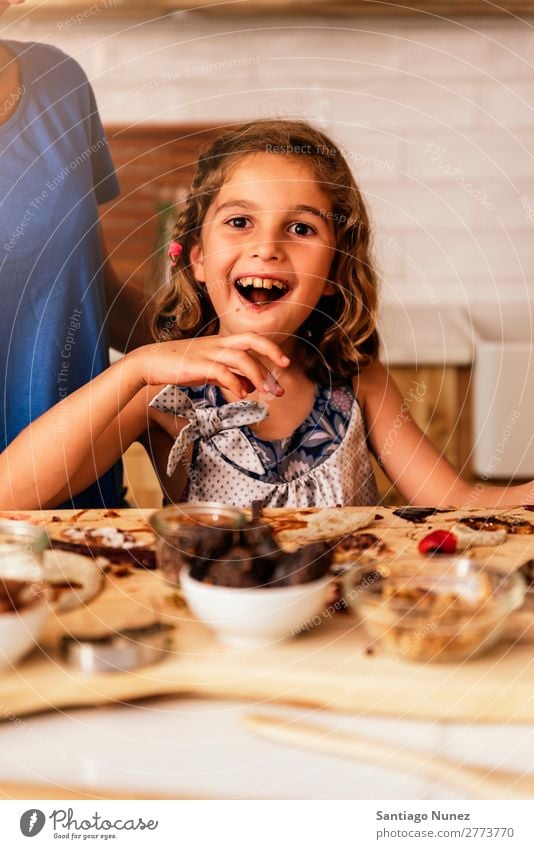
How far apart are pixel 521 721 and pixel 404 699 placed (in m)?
0.05

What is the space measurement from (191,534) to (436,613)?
12 centimetres

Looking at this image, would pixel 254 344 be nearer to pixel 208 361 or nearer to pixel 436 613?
pixel 208 361

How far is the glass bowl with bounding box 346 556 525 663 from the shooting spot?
0.34m

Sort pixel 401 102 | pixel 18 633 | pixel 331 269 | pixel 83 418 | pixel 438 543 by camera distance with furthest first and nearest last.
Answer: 1. pixel 401 102
2. pixel 331 269
3. pixel 83 418
4. pixel 438 543
5. pixel 18 633

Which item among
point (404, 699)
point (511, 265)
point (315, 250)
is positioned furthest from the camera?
point (511, 265)

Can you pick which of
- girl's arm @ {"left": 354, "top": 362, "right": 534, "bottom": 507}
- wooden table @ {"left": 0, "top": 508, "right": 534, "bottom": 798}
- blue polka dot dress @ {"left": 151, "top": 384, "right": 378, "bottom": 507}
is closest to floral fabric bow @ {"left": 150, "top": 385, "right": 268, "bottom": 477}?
blue polka dot dress @ {"left": 151, "top": 384, "right": 378, "bottom": 507}

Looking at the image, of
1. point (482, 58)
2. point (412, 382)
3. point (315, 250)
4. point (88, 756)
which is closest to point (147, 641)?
point (88, 756)

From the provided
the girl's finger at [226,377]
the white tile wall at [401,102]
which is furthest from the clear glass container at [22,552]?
the white tile wall at [401,102]

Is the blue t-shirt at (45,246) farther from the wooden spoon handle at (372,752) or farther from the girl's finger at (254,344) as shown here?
the wooden spoon handle at (372,752)
